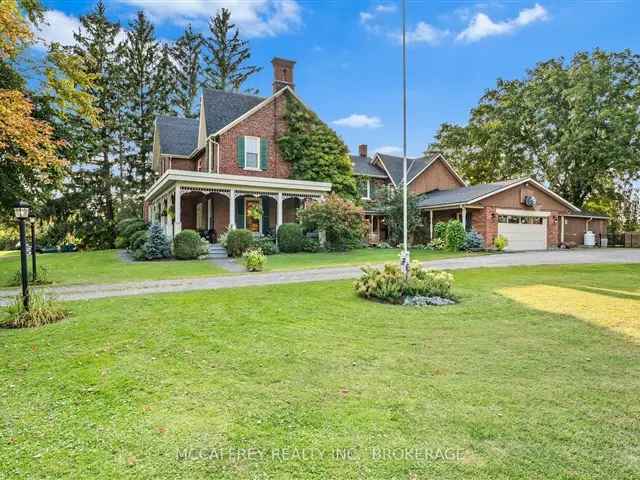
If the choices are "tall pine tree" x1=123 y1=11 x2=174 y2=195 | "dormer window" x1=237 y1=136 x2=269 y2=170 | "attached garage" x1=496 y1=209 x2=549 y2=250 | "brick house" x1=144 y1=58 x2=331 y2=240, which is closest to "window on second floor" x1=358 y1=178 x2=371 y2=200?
"brick house" x1=144 y1=58 x2=331 y2=240

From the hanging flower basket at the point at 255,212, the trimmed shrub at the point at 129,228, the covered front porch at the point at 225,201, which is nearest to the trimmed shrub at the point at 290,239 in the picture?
the covered front porch at the point at 225,201

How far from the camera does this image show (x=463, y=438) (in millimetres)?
2865

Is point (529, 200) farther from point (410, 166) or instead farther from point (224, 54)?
point (224, 54)

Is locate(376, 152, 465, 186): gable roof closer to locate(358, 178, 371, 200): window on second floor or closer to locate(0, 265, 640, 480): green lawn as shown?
locate(358, 178, 371, 200): window on second floor

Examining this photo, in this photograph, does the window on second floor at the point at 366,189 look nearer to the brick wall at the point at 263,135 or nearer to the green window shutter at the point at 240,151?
the brick wall at the point at 263,135

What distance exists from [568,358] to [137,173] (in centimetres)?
3575

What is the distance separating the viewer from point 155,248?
16547 mm

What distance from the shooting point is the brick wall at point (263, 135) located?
21125 mm

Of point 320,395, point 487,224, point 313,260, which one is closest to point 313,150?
point 313,260

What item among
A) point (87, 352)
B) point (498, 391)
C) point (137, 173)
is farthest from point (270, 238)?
point (137, 173)

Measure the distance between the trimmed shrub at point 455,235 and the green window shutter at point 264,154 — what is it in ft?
35.7

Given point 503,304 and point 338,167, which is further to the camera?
point 338,167

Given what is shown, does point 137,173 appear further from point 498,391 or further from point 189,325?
point 498,391

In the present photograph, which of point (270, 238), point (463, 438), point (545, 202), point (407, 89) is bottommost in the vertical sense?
point (463, 438)
